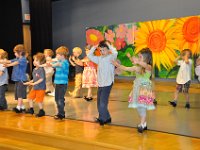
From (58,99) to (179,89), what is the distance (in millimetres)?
2442

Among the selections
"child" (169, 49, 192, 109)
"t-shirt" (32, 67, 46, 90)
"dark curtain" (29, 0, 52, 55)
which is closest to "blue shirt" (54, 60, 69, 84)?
"t-shirt" (32, 67, 46, 90)

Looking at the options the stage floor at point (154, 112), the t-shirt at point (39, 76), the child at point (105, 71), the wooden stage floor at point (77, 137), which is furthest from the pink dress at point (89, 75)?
the child at point (105, 71)

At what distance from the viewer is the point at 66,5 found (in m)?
12.9

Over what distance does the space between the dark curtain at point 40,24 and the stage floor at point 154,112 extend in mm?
4675

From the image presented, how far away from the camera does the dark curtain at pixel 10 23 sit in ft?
39.7

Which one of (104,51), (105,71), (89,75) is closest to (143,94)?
(105,71)

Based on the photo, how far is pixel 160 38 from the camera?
10.1m

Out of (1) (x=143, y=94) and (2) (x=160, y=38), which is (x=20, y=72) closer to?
(1) (x=143, y=94)

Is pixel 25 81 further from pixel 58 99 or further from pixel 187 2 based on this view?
pixel 187 2

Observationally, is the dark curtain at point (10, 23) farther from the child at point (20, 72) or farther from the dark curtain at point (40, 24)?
the child at point (20, 72)

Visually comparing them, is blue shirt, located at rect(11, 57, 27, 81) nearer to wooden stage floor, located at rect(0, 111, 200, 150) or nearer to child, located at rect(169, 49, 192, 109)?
wooden stage floor, located at rect(0, 111, 200, 150)

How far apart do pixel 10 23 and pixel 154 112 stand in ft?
26.0

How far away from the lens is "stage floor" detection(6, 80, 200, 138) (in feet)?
15.6

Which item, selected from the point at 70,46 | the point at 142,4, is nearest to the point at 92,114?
the point at 142,4
